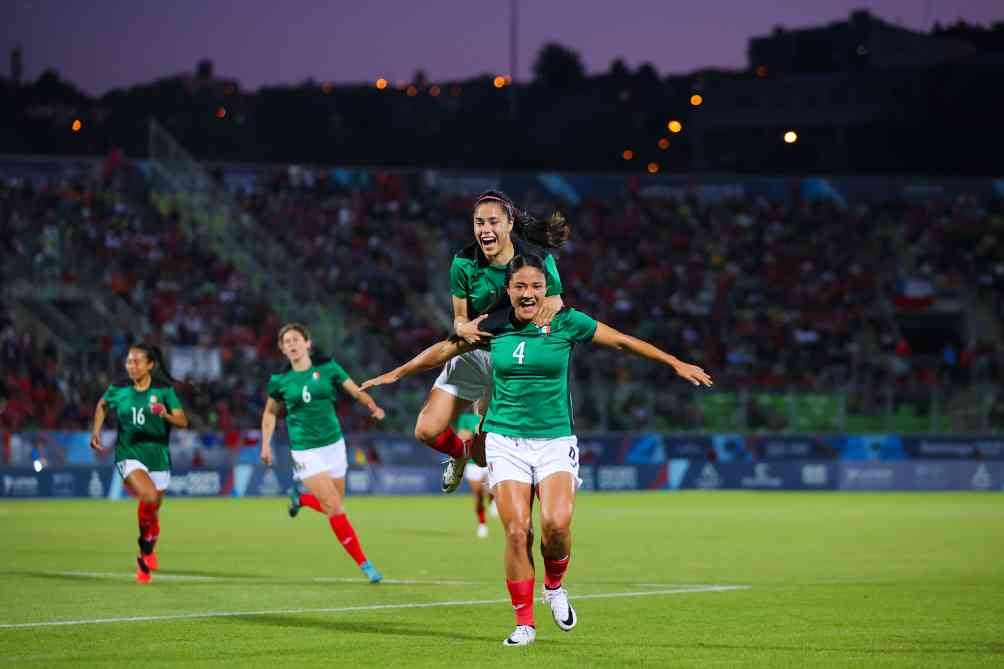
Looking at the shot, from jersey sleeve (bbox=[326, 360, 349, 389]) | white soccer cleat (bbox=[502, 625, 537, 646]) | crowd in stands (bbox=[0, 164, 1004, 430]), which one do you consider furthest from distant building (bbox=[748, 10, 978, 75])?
white soccer cleat (bbox=[502, 625, 537, 646])

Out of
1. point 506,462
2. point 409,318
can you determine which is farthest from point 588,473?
point 506,462

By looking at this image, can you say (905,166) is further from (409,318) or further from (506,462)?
(506,462)

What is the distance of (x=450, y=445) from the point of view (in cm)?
1300

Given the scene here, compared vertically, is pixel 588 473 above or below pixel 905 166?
below

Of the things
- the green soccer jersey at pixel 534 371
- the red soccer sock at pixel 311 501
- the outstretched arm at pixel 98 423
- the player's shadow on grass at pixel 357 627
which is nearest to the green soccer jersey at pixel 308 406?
the red soccer sock at pixel 311 501

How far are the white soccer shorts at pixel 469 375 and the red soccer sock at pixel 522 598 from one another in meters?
2.18

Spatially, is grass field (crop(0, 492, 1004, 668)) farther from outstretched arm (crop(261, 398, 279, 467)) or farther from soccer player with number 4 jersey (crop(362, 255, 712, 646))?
outstretched arm (crop(261, 398, 279, 467))

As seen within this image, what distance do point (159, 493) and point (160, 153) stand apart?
98.5 ft

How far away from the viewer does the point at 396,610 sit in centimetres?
1352

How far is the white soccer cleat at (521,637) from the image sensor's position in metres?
10.8

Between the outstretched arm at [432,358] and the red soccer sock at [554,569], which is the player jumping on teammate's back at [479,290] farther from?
the red soccer sock at [554,569]

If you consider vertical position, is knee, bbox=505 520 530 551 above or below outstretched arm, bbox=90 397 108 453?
below

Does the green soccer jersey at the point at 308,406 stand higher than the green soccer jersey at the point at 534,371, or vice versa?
the green soccer jersey at the point at 534,371

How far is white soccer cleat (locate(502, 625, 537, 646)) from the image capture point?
427 inches
